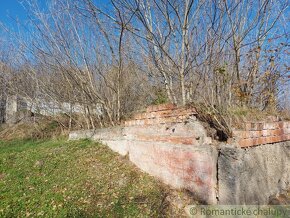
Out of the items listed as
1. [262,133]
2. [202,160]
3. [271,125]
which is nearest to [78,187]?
[202,160]

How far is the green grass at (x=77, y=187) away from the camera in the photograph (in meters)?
3.03

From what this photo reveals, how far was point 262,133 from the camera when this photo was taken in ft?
10.8

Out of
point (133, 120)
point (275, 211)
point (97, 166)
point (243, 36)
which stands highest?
point (243, 36)

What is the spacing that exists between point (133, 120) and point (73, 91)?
11.3 ft

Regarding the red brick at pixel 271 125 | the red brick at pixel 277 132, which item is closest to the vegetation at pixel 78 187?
the red brick at pixel 271 125

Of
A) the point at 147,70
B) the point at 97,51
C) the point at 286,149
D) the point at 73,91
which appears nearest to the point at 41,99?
the point at 73,91

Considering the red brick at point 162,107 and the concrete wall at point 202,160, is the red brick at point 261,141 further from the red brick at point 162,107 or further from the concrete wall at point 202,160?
the red brick at point 162,107

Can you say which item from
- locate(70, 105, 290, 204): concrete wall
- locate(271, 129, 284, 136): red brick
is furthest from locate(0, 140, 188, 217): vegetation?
locate(271, 129, 284, 136): red brick

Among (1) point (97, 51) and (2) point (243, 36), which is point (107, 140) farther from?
(2) point (243, 36)

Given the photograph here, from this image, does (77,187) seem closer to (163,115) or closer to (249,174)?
(163,115)

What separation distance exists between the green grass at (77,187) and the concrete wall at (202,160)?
0.37 m

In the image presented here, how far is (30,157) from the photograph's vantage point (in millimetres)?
5012

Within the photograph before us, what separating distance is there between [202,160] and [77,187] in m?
1.93

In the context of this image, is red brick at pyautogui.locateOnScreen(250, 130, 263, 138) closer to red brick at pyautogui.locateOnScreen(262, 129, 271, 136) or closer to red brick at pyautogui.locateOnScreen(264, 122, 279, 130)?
red brick at pyautogui.locateOnScreen(262, 129, 271, 136)
